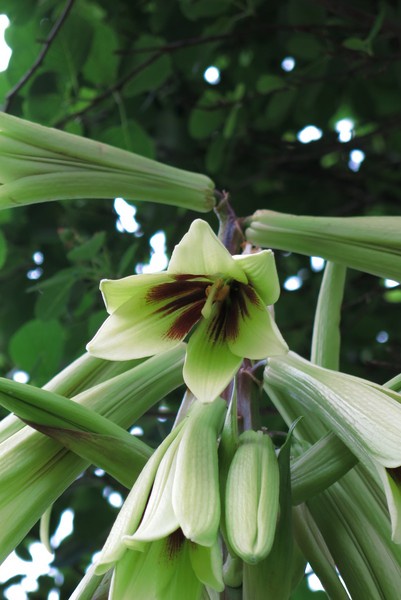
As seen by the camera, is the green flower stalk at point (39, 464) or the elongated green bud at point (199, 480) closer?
the elongated green bud at point (199, 480)

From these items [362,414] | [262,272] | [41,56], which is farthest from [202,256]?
[41,56]

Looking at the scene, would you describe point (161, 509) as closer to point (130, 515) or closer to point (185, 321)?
point (130, 515)

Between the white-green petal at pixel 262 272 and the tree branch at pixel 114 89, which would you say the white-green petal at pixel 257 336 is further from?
the tree branch at pixel 114 89

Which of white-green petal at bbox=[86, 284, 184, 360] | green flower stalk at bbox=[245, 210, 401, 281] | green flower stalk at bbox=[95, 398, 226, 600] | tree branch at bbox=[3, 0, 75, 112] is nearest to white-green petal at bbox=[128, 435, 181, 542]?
green flower stalk at bbox=[95, 398, 226, 600]

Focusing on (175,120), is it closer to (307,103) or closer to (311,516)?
(307,103)

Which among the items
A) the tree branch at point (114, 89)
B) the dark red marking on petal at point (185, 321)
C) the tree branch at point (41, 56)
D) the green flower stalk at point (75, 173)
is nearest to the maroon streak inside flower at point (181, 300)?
the dark red marking on petal at point (185, 321)

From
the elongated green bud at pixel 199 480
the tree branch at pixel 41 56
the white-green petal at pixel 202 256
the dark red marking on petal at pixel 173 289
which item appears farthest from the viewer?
the tree branch at pixel 41 56
